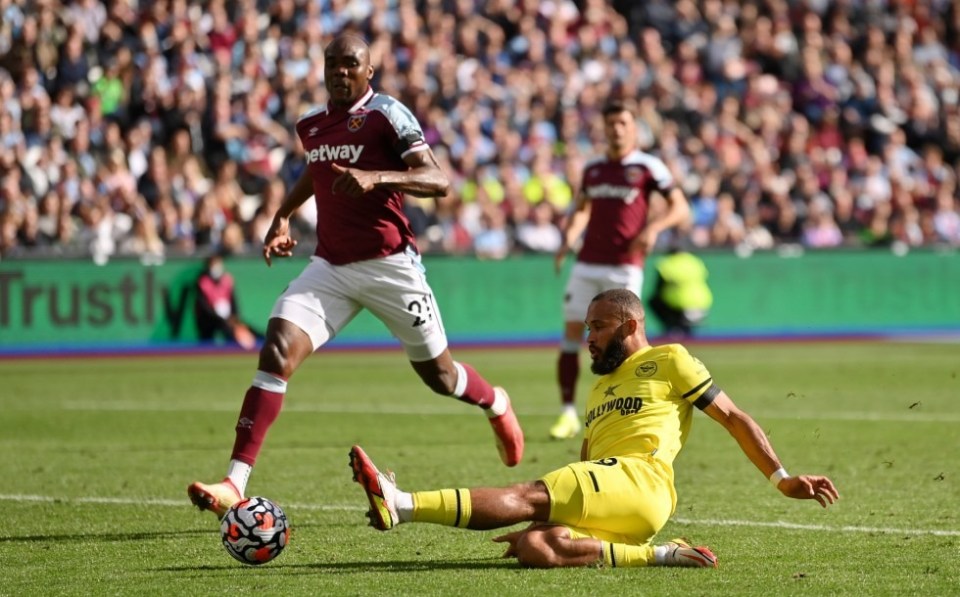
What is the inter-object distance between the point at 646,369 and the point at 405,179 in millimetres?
1728

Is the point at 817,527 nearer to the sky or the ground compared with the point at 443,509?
nearer to the ground

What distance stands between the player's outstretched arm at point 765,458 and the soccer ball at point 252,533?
1931 mm

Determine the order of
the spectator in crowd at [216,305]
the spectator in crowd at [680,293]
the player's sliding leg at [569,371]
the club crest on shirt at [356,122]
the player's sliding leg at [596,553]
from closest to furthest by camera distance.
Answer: the player's sliding leg at [596,553]
the club crest on shirt at [356,122]
the player's sliding leg at [569,371]
the spectator in crowd at [216,305]
the spectator in crowd at [680,293]

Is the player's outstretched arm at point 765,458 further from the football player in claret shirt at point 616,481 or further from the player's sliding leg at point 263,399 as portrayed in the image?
the player's sliding leg at point 263,399

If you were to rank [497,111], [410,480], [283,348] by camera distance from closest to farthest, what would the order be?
1. [283,348]
2. [410,480]
3. [497,111]

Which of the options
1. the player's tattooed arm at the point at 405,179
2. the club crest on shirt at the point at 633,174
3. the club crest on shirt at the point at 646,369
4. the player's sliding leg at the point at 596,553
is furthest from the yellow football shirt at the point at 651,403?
the club crest on shirt at the point at 633,174


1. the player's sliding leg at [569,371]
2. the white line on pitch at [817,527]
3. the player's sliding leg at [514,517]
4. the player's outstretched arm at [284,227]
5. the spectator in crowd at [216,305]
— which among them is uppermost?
the player's outstretched arm at [284,227]

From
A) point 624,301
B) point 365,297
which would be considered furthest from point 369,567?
point 365,297

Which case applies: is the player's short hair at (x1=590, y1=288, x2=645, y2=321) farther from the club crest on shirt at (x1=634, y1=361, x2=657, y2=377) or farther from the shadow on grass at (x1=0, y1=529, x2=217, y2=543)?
the shadow on grass at (x1=0, y1=529, x2=217, y2=543)

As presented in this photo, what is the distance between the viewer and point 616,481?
6828 mm

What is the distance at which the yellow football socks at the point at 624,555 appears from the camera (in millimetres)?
6855

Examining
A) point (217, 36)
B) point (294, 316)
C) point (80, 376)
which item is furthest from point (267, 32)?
point (294, 316)

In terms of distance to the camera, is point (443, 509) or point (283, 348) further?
point (283, 348)

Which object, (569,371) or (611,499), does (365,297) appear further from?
(569,371)
